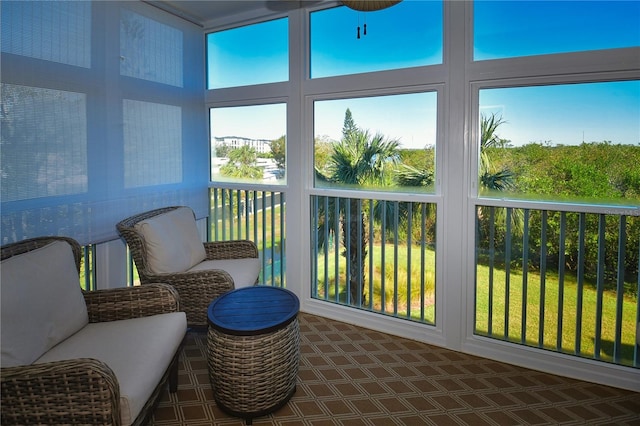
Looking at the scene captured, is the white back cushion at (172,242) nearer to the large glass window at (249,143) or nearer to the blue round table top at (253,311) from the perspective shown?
the blue round table top at (253,311)

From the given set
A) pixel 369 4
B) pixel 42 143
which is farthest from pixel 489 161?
pixel 42 143

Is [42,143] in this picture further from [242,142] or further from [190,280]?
[242,142]

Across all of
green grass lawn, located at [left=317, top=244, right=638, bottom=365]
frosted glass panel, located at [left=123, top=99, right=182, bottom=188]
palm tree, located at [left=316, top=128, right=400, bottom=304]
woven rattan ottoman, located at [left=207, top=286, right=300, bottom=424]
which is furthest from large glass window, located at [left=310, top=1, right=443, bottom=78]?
woven rattan ottoman, located at [left=207, top=286, right=300, bottom=424]

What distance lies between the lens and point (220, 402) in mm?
2184

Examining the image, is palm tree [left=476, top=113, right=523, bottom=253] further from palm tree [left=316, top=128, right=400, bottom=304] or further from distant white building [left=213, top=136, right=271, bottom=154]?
distant white building [left=213, top=136, right=271, bottom=154]

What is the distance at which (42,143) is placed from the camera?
2508mm

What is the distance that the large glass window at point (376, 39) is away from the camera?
2.94 metres

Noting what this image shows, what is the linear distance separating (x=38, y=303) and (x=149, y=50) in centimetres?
226

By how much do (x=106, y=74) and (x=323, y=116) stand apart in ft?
5.35

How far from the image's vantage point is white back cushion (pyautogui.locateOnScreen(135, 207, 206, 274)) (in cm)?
284

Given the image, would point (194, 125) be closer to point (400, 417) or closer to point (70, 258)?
point (70, 258)

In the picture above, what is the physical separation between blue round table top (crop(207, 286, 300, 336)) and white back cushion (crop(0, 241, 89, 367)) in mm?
664

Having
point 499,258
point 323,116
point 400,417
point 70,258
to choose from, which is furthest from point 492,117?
point 70,258

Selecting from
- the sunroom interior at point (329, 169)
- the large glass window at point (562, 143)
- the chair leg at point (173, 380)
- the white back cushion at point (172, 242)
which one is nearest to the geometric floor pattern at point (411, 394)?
the chair leg at point (173, 380)
